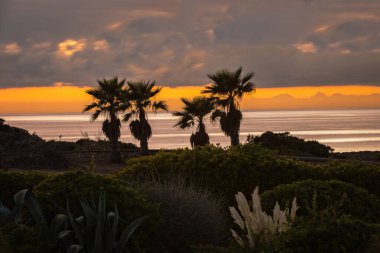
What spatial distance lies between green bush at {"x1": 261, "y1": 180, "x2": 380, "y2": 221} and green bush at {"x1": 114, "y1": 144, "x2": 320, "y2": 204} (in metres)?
2.57

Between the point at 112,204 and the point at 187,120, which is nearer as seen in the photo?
the point at 112,204

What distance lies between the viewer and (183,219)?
1145 centimetres

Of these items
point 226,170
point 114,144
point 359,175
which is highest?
point 114,144

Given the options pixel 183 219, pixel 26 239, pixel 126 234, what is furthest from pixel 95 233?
pixel 183 219

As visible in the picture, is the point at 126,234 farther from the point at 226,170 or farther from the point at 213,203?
the point at 226,170

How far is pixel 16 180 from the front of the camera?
43.7ft

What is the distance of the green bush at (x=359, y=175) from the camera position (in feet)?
51.5

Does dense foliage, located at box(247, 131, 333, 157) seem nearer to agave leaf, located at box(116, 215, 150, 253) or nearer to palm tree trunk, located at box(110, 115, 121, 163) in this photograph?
palm tree trunk, located at box(110, 115, 121, 163)

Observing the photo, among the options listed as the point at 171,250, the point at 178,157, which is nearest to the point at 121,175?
the point at 178,157

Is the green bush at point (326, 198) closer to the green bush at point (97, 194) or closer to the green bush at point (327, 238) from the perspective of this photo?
the green bush at point (97, 194)

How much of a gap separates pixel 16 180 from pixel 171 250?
419 centimetres

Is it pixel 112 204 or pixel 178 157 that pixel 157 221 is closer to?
pixel 112 204

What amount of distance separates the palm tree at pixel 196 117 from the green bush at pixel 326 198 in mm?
25221

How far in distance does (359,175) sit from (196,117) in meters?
24.3
